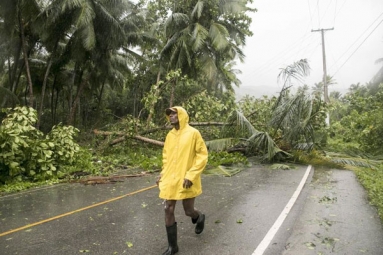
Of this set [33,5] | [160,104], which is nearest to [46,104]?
[160,104]

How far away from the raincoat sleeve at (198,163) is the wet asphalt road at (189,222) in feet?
3.55

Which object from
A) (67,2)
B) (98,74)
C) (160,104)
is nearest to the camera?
(67,2)

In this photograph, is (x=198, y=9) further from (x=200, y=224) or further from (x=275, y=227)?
(x=200, y=224)

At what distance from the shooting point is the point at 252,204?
6.48 m

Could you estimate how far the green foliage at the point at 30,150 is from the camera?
317 inches

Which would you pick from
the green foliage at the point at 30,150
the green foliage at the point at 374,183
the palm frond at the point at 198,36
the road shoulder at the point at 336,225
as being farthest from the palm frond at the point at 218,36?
the road shoulder at the point at 336,225

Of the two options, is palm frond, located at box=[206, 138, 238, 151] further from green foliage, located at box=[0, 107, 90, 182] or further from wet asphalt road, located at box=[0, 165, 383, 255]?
green foliage, located at box=[0, 107, 90, 182]

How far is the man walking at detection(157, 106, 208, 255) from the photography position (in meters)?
3.81

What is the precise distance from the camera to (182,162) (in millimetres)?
3871

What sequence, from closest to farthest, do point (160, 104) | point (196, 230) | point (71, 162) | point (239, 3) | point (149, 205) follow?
point (196, 230) → point (149, 205) → point (71, 162) → point (239, 3) → point (160, 104)

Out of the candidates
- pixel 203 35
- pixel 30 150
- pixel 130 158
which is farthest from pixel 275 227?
pixel 203 35

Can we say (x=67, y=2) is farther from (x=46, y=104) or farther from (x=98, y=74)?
(x=46, y=104)

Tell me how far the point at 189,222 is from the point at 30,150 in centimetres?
574

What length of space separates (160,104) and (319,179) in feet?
60.9
